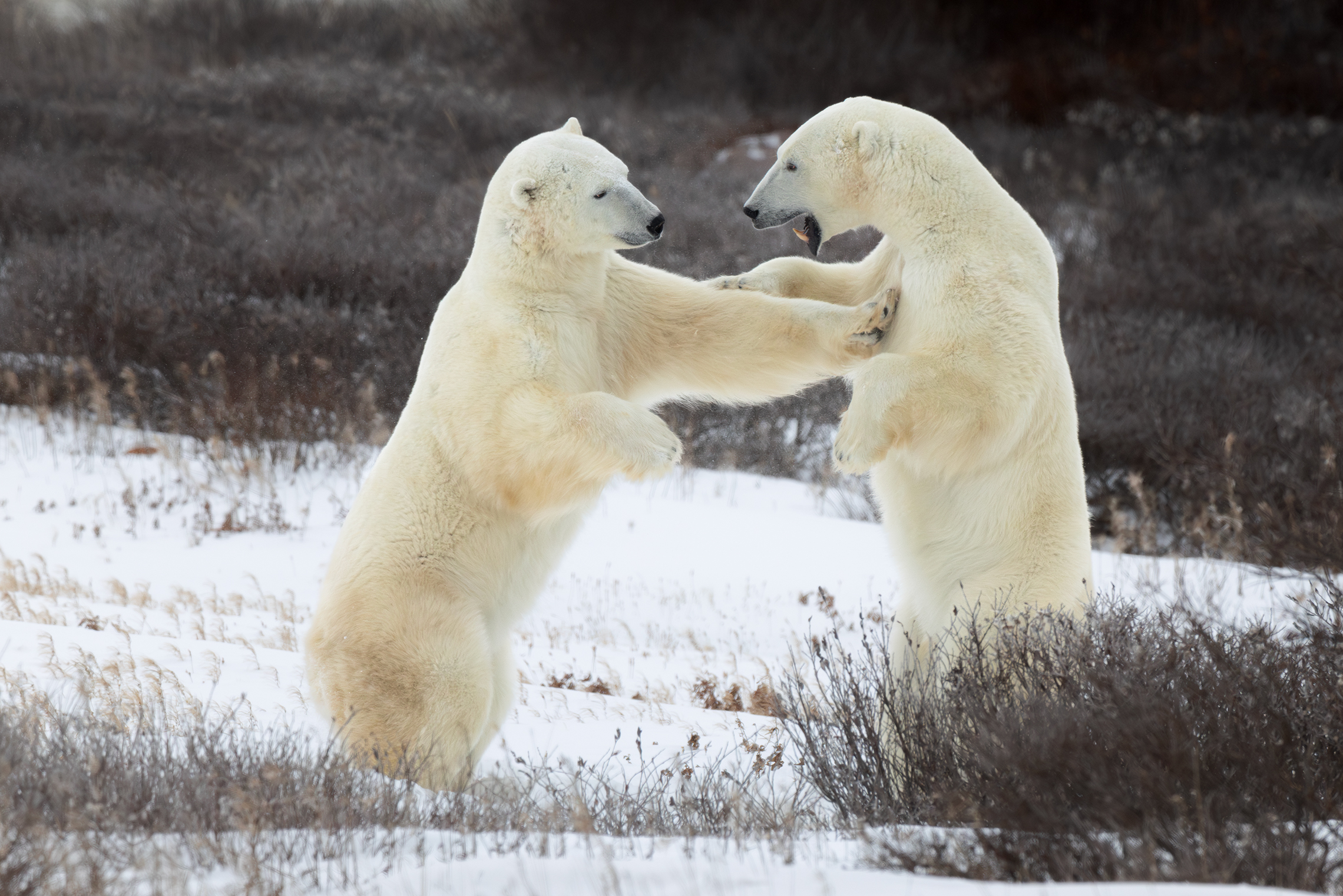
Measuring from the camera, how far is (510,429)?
2.82m

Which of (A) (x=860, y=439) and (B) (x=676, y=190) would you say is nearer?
(A) (x=860, y=439)

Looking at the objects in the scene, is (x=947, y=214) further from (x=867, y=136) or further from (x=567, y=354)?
(x=567, y=354)

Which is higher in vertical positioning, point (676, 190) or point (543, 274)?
point (676, 190)

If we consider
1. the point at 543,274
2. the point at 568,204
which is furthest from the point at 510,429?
the point at 568,204

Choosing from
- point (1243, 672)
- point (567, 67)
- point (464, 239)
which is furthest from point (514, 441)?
point (567, 67)

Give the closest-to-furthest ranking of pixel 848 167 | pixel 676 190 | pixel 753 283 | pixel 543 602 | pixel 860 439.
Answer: pixel 860 439
pixel 848 167
pixel 753 283
pixel 543 602
pixel 676 190

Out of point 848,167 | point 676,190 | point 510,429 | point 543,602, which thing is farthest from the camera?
point 676,190

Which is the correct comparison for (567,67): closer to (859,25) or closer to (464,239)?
(859,25)

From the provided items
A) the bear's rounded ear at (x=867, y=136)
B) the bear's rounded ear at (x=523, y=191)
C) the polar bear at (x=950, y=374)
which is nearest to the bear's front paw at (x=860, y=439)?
the polar bear at (x=950, y=374)

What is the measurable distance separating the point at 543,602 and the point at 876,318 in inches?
129

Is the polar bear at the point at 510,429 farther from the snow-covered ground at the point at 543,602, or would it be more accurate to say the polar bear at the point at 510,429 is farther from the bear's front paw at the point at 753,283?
the snow-covered ground at the point at 543,602

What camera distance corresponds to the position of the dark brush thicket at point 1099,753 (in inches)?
79.7

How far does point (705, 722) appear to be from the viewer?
378 centimetres

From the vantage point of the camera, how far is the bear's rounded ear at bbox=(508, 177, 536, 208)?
114 inches
